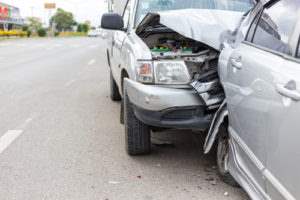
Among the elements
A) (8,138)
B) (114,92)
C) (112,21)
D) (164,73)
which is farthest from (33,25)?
(164,73)

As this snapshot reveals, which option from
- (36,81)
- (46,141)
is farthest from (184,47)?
(36,81)

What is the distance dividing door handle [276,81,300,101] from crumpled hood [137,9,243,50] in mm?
→ 1846

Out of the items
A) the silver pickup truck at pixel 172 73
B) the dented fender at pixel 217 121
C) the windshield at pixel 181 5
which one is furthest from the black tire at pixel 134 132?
the windshield at pixel 181 5

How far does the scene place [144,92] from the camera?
4574 millimetres

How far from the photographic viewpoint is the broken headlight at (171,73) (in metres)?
4.65

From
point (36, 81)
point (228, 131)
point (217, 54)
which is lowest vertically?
point (36, 81)

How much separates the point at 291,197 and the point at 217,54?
7.91 ft

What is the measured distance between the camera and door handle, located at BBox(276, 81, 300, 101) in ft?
8.98

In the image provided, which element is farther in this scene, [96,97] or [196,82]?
[96,97]

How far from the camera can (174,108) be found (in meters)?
4.48

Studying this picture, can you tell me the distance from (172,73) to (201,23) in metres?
0.69

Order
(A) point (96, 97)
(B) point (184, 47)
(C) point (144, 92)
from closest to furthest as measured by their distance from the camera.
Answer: (C) point (144, 92)
(B) point (184, 47)
(A) point (96, 97)

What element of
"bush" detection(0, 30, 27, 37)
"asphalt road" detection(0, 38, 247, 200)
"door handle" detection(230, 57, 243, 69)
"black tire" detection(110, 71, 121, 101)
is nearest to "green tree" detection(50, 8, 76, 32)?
"bush" detection(0, 30, 27, 37)

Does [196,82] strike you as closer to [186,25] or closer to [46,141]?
[186,25]
